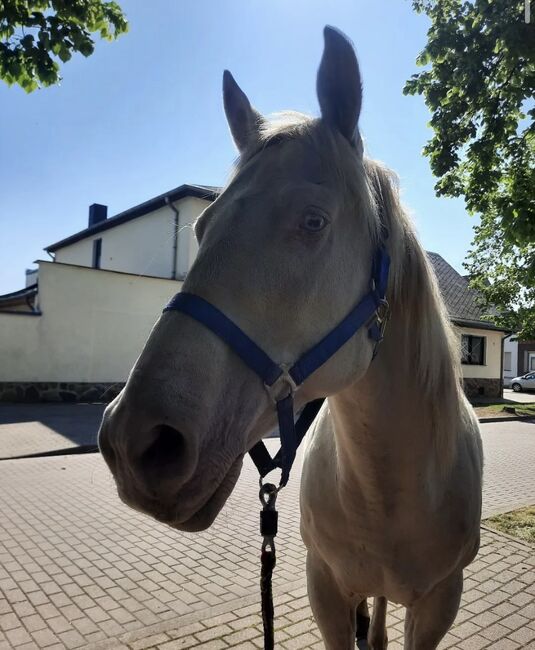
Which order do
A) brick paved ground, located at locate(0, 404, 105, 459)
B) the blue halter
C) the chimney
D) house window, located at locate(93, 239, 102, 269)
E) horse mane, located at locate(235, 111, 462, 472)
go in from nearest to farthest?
the blue halter
horse mane, located at locate(235, 111, 462, 472)
brick paved ground, located at locate(0, 404, 105, 459)
house window, located at locate(93, 239, 102, 269)
the chimney

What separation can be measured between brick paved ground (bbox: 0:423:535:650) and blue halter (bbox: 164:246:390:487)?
1451mm

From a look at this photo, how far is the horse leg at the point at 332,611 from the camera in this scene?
2.20 meters

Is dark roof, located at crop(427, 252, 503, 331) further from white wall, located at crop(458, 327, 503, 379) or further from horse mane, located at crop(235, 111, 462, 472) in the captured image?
horse mane, located at crop(235, 111, 462, 472)

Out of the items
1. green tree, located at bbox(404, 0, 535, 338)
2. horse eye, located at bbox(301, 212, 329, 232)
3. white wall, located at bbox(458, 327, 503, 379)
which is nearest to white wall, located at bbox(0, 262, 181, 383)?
green tree, located at bbox(404, 0, 535, 338)

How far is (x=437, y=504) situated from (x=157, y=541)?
3.78 metres

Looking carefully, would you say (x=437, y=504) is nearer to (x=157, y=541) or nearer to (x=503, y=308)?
(x=157, y=541)

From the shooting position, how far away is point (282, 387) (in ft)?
4.04

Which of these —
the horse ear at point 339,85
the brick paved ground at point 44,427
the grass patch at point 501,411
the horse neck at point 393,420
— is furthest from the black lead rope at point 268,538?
the grass patch at point 501,411

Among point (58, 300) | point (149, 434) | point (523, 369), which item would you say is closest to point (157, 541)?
point (149, 434)

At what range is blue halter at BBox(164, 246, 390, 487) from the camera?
1.15m

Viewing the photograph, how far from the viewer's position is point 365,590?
2082mm

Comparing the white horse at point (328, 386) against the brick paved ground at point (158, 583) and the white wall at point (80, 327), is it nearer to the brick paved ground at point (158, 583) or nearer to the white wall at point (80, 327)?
the brick paved ground at point (158, 583)

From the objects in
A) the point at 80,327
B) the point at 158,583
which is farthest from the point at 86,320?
the point at 158,583

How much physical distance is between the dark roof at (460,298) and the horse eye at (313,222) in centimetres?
2182
